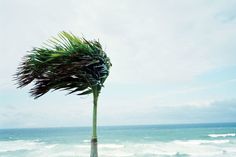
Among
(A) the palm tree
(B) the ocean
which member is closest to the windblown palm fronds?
(A) the palm tree

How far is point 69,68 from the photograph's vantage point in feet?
10.8

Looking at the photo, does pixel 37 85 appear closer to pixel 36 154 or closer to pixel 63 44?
pixel 63 44

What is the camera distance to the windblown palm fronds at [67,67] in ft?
10.9

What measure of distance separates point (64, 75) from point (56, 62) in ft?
0.46

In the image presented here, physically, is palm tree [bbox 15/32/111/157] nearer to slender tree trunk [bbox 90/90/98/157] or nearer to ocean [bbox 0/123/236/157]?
slender tree trunk [bbox 90/90/98/157]

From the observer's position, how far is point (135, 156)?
77.8ft

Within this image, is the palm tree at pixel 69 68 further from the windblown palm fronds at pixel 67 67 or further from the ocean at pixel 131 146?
the ocean at pixel 131 146

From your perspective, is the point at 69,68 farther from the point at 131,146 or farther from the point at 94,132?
the point at 131,146

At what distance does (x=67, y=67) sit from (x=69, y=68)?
35mm

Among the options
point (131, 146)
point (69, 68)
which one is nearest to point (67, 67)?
point (69, 68)

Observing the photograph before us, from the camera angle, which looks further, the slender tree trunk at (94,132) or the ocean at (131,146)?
the ocean at (131,146)

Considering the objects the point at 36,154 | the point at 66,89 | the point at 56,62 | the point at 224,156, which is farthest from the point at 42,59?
the point at 36,154

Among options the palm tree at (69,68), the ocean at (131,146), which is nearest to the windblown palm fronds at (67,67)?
the palm tree at (69,68)

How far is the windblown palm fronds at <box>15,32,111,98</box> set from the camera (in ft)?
10.9
